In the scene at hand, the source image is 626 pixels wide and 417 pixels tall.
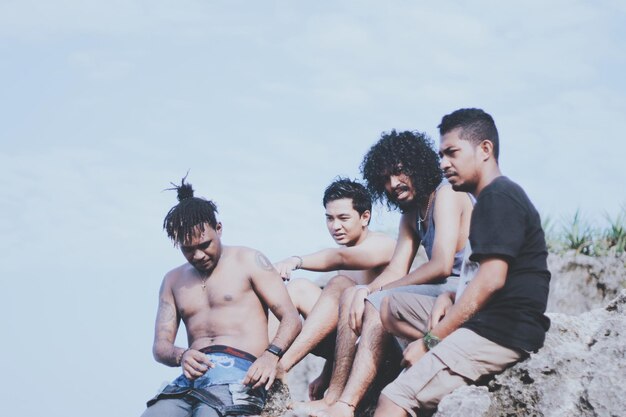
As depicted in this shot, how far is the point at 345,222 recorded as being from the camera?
7410mm

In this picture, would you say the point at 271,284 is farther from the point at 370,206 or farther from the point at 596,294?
the point at 596,294

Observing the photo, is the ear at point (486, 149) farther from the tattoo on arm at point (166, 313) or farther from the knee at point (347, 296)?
the tattoo on arm at point (166, 313)

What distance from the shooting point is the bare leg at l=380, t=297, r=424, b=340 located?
566cm

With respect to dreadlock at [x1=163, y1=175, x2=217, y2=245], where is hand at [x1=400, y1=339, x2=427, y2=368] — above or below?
below

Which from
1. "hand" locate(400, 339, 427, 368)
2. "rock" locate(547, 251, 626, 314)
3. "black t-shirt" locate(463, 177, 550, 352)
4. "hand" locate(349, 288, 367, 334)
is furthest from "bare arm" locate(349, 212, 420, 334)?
"rock" locate(547, 251, 626, 314)

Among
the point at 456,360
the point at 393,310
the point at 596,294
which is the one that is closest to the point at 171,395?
the point at 393,310

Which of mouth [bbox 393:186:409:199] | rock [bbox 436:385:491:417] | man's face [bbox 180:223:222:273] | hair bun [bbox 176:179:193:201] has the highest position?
hair bun [bbox 176:179:193:201]

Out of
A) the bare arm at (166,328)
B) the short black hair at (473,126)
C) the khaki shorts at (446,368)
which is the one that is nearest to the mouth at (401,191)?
the short black hair at (473,126)

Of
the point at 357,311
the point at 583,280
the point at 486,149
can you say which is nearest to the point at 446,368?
the point at 357,311

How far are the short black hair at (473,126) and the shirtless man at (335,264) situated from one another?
1853 millimetres

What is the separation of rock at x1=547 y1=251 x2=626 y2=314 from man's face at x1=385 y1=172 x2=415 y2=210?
10.4 m

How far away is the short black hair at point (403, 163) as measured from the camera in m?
6.75

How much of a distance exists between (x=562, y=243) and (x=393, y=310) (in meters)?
12.3

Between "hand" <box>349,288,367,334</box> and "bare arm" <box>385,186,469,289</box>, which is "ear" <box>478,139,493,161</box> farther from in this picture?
"hand" <box>349,288,367,334</box>
